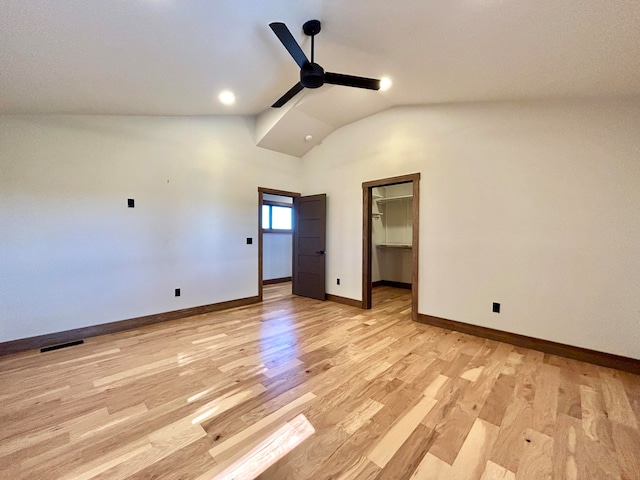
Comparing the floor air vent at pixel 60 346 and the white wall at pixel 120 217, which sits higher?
the white wall at pixel 120 217

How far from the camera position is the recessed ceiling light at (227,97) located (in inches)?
127

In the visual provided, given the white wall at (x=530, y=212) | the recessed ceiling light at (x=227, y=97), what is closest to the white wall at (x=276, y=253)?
the recessed ceiling light at (x=227, y=97)

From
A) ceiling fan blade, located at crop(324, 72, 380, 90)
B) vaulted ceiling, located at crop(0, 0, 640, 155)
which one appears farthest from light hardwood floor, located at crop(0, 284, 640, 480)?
ceiling fan blade, located at crop(324, 72, 380, 90)

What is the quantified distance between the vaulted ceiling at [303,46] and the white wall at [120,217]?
0.44 m

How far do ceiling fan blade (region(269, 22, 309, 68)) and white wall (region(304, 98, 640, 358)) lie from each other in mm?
2209

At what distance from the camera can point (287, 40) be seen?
197cm

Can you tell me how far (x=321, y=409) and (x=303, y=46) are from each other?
123 inches

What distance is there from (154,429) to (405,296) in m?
4.57

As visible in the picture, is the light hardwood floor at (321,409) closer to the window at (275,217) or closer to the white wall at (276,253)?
the white wall at (276,253)

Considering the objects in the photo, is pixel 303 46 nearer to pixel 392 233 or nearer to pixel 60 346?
pixel 60 346

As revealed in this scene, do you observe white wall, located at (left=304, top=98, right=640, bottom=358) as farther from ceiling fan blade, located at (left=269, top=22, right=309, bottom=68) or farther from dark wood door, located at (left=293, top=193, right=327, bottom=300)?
ceiling fan blade, located at (left=269, top=22, right=309, bottom=68)

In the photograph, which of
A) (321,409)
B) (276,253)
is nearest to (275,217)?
(276,253)

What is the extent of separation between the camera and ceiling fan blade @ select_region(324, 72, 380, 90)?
2.35m

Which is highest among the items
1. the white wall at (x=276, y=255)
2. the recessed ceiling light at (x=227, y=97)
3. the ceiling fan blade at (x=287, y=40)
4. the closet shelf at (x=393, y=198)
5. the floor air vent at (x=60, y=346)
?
the recessed ceiling light at (x=227, y=97)
